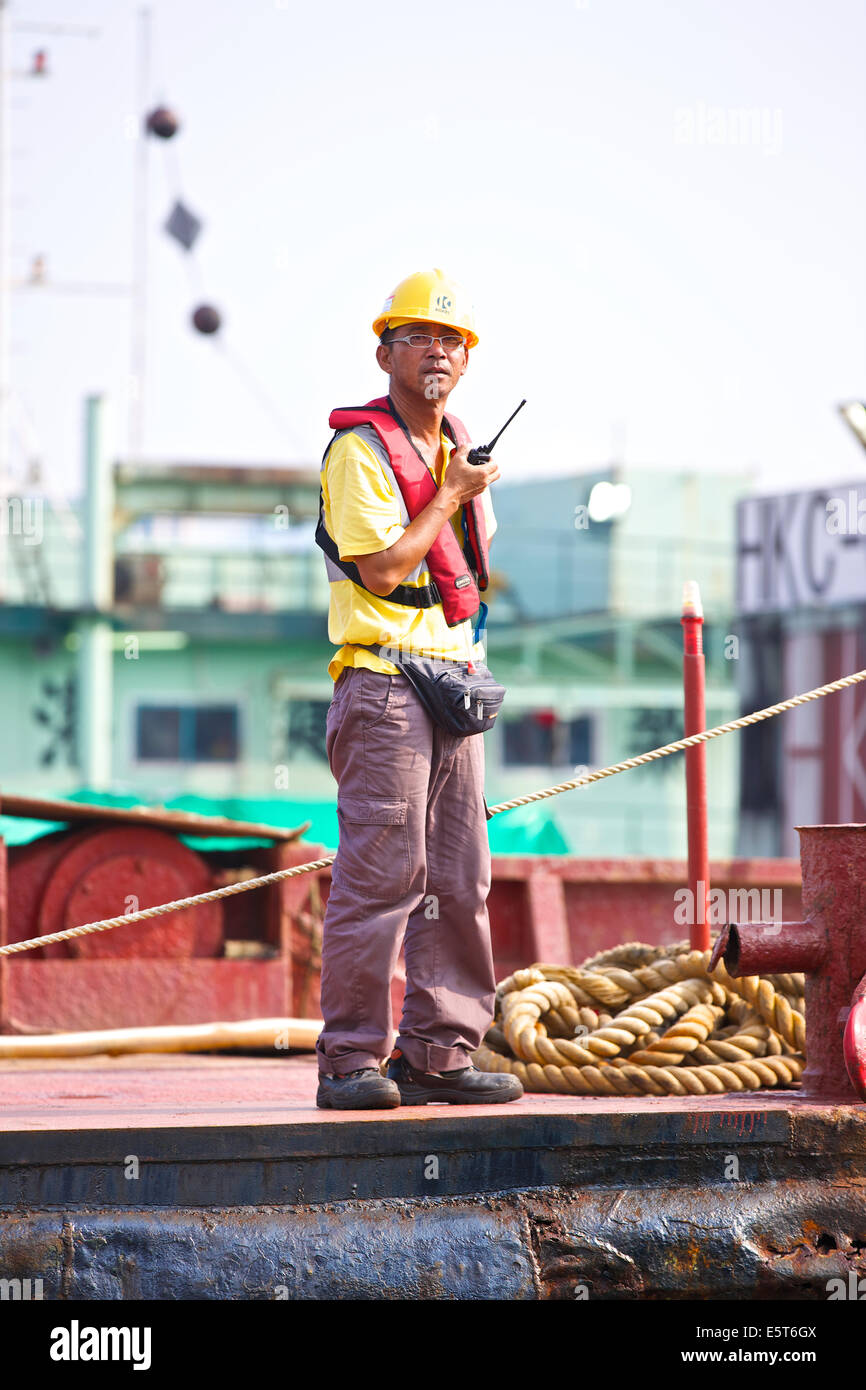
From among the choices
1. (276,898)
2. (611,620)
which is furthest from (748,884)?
(611,620)

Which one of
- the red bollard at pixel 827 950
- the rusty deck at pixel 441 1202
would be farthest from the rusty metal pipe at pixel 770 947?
the rusty deck at pixel 441 1202

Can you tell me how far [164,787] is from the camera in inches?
1125

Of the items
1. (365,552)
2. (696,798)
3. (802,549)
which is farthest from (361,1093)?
(802,549)

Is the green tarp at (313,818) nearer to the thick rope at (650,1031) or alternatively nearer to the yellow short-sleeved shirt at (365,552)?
the thick rope at (650,1031)

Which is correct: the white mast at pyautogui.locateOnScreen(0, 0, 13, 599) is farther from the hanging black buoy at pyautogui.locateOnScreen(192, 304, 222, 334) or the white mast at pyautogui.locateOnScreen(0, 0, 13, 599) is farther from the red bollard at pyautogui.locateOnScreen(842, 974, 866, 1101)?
the red bollard at pyautogui.locateOnScreen(842, 974, 866, 1101)

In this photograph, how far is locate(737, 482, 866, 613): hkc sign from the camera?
16.6 m

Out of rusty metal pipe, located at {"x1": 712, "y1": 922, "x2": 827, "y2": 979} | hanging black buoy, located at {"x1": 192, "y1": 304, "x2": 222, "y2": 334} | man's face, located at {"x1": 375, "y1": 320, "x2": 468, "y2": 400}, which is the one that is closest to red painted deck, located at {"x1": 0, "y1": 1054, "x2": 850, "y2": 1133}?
rusty metal pipe, located at {"x1": 712, "y1": 922, "x2": 827, "y2": 979}

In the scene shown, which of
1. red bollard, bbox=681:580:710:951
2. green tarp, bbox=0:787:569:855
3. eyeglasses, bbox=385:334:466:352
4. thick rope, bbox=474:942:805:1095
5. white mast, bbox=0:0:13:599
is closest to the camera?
eyeglasses, bbox=385:334:466:352

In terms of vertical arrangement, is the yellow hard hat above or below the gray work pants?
above

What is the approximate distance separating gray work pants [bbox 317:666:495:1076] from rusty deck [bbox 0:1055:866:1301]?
254 mm

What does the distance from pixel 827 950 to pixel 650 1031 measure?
716mm

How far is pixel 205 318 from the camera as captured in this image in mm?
29656

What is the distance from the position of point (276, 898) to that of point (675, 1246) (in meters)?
3.13
